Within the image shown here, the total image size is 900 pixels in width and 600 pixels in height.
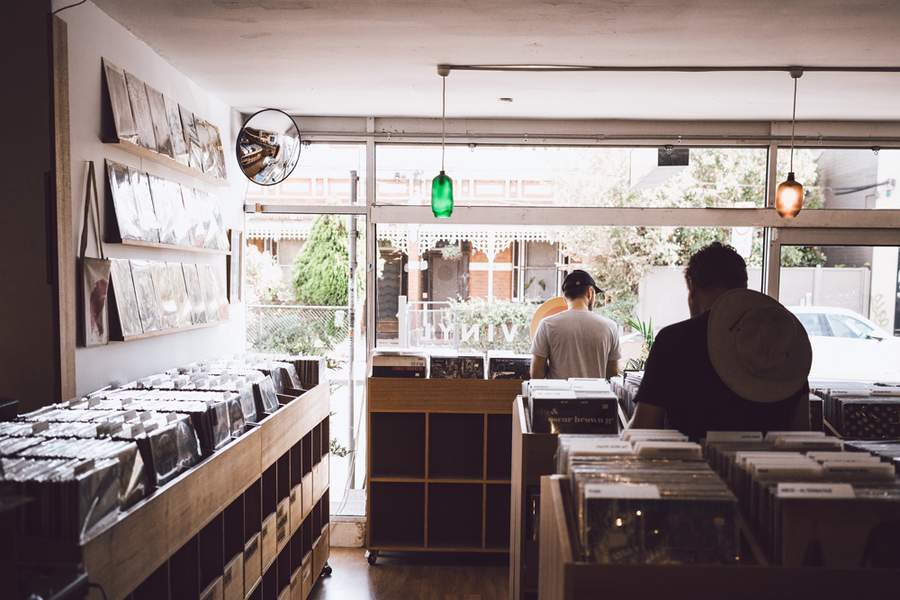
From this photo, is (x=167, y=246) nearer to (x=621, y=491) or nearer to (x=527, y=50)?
(x=527, y=50)

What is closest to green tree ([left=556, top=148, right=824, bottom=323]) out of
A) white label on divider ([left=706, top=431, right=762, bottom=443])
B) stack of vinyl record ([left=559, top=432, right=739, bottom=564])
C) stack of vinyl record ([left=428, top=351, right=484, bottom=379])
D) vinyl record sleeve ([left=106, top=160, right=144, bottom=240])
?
stack of vinyl record ([left=428, top=351, right=484, bottom=379])

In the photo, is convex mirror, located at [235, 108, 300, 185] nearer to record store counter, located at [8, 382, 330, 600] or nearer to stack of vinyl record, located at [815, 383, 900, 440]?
record store counter, located at [8, 382, 330, 600]

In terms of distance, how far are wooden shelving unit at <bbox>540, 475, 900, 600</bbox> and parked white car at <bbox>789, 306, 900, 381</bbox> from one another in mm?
4353

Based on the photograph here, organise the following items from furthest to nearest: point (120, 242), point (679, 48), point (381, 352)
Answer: point (381, 352), point (679, 48), point (120, 242)

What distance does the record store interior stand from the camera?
154 centimetres

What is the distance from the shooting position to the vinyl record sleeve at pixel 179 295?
11.7 ft

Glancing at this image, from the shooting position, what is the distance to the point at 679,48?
3354 mm

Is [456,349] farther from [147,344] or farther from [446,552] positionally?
[147,344]

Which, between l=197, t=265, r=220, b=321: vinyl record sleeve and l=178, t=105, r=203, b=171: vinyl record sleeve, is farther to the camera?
l=197, t=265, r=220, b=321: vinyl record sleeve

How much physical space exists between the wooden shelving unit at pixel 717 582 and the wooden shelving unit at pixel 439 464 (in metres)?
3.11

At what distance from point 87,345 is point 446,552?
2.72 meters

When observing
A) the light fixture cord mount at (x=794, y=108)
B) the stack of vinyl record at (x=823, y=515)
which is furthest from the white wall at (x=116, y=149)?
the light fixture cord mount at (x=794, y=108)

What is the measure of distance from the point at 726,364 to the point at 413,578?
3.12 meters

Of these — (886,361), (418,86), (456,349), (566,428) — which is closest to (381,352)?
(456,349)
